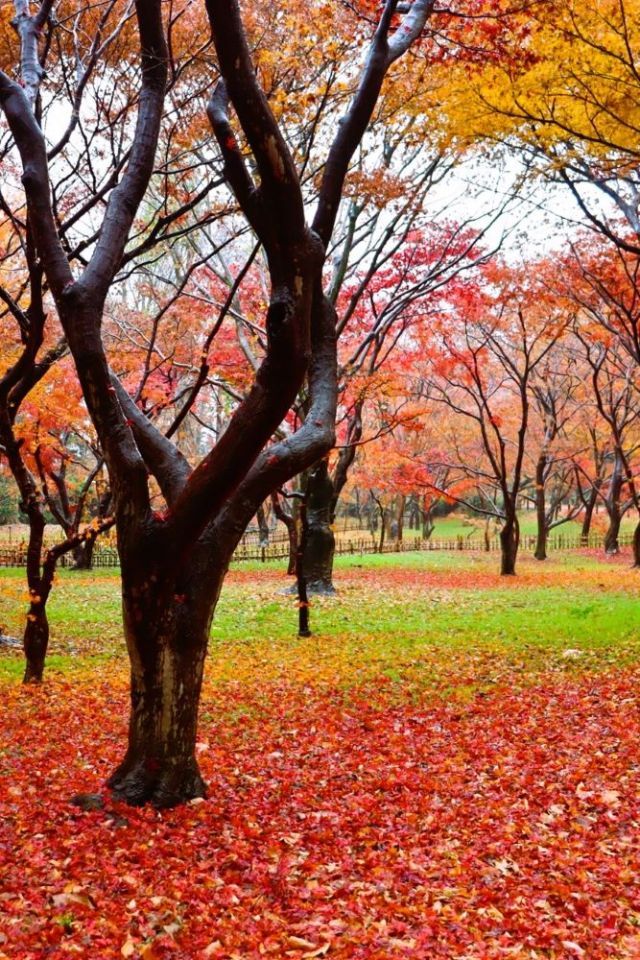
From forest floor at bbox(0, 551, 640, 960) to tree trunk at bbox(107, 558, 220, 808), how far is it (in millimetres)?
189

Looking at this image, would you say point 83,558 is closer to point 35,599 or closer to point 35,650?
point 35,650

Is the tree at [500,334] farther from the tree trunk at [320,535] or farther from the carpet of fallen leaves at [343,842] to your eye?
the carpet of fallen leaves at [343,842]

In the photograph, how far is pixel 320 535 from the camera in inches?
621

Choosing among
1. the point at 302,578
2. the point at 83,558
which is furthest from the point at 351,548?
the point at 302,578

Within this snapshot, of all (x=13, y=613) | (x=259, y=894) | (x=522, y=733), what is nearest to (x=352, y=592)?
(x=13, y=613)

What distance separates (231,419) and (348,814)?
9.25 feet

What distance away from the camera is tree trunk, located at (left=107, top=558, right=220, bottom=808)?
434cm

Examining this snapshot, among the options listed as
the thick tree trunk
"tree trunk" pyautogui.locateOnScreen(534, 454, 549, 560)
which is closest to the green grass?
the thick tree trunk

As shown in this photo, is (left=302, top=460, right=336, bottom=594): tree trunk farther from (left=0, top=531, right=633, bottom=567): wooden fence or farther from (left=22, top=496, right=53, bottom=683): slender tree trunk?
(left=0, top=531, right=633, bottom=567): wooden fence

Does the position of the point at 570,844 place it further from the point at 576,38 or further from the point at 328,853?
the point at 576,38

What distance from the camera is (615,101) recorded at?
25.8 feet

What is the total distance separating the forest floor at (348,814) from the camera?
3365 mm

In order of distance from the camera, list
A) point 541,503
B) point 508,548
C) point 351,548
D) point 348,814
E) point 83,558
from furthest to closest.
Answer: point 351,548
point 541,503
point 83,558
point 508,548
point 348,814

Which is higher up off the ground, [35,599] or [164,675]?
[35,599]
